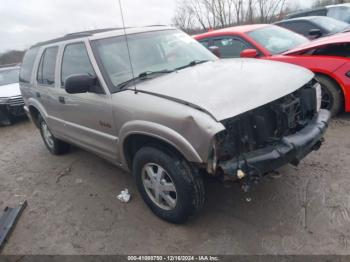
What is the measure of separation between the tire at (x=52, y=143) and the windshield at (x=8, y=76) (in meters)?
4.95

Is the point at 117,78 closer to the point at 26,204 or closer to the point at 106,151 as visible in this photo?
the point at 106,151

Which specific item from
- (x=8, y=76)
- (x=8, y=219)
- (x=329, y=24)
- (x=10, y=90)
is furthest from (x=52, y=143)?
(x=329, y=24)

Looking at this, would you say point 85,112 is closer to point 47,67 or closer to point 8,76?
point 47,67

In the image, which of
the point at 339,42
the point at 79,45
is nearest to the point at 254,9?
the point at 339,42

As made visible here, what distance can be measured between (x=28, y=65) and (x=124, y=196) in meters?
3.09

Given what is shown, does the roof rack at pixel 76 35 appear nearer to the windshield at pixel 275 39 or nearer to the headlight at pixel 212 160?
the headlight at pixel 212 160

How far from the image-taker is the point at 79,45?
11.9 ft

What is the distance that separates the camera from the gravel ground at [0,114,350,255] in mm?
2695

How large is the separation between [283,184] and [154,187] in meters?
1.47

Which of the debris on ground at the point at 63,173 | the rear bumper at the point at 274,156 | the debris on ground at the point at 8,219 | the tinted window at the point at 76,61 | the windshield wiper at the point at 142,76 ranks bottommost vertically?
the debris on ground at the point at 63,173

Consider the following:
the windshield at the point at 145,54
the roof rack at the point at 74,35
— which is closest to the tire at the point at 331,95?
the windshield at the point at 145,54

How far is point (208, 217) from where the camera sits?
3082 mm

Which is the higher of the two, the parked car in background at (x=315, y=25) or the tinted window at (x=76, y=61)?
the tinted window at (x=76, y=61)

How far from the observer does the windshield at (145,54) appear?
326cm
